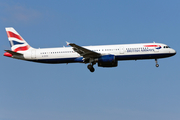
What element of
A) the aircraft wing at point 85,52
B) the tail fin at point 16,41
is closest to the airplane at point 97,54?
the aircraft wing at point 85,52

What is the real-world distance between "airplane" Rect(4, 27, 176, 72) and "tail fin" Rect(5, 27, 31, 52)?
0.84 m

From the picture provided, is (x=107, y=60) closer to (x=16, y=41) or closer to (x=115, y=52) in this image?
(x=115, y=52)

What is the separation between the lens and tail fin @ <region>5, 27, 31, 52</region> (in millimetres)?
56125

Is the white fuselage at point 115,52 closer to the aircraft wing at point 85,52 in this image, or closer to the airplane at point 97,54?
the airplane at point 97,54

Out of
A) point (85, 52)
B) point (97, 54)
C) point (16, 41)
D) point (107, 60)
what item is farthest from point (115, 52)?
point (16, 41)

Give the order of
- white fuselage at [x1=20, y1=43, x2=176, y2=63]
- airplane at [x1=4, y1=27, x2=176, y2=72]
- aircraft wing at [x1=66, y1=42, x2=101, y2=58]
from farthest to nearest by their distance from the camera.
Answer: white fuselage at [x1=20, y1=43, x2=176, y2=63]
airplane at [x1=4, y1=27, x2=176, y2=72]
aircraft wing at [x1=66, y1=42, x2=101, y2=58]

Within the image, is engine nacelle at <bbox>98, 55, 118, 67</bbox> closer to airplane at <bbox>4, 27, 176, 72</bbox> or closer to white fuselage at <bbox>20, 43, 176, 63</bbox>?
airplane at <bbox>4, 27, 176, 72</bbox>

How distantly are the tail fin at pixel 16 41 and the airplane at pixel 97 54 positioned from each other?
2.76ft

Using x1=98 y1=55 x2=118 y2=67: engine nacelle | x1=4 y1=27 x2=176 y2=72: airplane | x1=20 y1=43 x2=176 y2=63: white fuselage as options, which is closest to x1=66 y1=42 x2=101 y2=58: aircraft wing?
x1=4 y1=27 x2=176 y2=72: airplane

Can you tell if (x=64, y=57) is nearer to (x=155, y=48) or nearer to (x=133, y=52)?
(x=133, y=52)

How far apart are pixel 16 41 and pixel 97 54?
15.6 m

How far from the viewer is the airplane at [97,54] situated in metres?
51.4

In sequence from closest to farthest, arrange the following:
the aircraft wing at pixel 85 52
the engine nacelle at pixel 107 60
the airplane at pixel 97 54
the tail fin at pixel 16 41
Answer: the aircraft wing at pixel 85 52 → the engine nacelle at pixel 107 60 → the airplane at pixel 97 54 → the tail fin at pixel 16 41

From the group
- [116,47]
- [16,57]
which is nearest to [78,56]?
[116,47]
